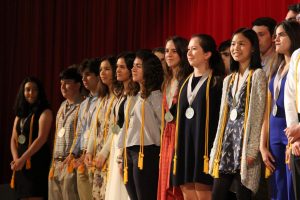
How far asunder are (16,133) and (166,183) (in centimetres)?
263

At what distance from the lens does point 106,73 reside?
5410 mm

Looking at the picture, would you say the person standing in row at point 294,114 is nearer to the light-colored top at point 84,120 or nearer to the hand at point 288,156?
the hand at point 288,156

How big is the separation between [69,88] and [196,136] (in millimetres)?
2467

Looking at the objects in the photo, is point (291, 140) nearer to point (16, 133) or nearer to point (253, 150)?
point (253, 150)

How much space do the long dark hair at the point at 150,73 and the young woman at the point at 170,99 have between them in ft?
0.23

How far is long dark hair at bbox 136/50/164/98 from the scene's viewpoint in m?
4.62

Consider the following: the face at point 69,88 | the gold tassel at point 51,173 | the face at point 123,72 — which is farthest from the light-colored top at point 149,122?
the face at point 69,88

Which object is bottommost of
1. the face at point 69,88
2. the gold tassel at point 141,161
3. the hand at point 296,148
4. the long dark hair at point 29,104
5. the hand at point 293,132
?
the gold tassel at point 141,161

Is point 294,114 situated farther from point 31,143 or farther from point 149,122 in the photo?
point 31,143

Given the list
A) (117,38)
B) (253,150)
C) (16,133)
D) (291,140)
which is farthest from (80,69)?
(291,140)

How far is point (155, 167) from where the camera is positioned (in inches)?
177

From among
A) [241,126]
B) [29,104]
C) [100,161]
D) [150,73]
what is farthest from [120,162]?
[29,104]

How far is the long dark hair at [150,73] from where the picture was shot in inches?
182

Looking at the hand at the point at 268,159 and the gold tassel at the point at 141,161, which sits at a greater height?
the hand at the point at 268,159
